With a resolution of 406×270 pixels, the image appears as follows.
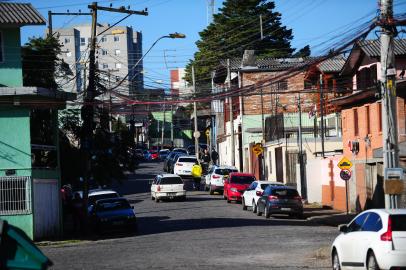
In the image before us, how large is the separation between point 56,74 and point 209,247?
19.9 meters

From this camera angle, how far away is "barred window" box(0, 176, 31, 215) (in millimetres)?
30453

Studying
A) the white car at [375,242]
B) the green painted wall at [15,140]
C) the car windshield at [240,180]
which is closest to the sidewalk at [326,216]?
the car windshield at [240,180]

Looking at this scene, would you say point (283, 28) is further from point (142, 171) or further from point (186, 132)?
point (186, 132)

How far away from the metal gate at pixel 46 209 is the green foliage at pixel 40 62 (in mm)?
8936

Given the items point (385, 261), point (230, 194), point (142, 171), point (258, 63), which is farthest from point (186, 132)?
point (385, 261)

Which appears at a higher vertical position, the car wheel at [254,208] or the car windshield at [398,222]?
the car windshield at [398,222]

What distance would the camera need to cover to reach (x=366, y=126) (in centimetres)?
3888

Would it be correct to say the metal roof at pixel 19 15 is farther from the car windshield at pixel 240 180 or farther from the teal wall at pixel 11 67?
the car windshield at pixel 240 180

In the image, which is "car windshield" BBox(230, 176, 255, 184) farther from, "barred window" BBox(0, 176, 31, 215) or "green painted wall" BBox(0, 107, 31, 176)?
"green painted wall" BBox(0, 107, 31, 176)

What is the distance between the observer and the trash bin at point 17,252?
10.1 metres

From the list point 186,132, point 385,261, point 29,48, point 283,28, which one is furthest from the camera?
point 186,132

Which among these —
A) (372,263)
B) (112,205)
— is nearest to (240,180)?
(112,205)

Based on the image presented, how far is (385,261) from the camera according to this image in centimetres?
1625

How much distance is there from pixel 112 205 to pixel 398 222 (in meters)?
19.9
